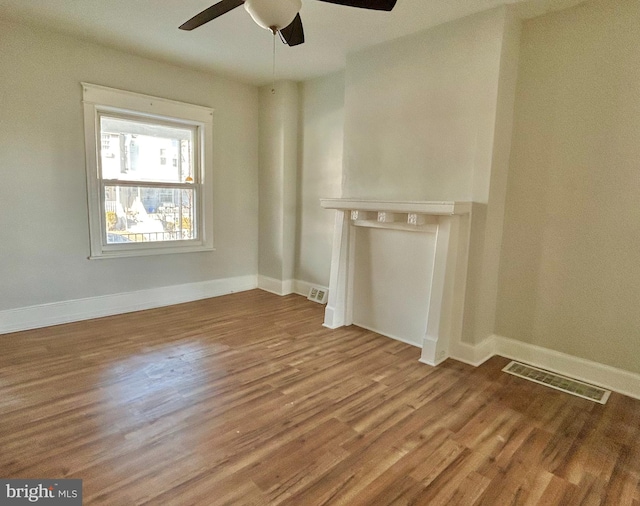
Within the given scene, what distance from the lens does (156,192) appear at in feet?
13.6

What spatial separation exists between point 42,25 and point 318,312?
3.61 m

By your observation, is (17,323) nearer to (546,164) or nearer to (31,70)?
(31,70)

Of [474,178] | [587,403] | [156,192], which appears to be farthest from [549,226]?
[156,192]

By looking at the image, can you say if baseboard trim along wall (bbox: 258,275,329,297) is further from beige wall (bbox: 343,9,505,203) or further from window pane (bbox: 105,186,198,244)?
beige wall (bbox: 343,9,505,203)

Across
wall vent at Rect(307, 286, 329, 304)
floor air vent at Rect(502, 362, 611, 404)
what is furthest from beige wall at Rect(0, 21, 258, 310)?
floor air vent at Rect(502, 362, 611, 404)

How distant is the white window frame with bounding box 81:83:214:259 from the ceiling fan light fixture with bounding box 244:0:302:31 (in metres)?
2.54

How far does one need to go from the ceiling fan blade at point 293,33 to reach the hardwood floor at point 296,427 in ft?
7.30

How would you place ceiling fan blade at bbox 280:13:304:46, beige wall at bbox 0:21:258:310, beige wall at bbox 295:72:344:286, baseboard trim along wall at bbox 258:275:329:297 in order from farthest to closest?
baseboard trim along wall at bbox 258:275:329:297 < beige wall at bbox 295:72:344:286 < beige wall at bbox 0:21:258:310 < ceiling fan blade at bbox 280:13:304:46

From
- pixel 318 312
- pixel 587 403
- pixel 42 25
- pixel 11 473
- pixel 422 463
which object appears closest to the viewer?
pixel 11 473

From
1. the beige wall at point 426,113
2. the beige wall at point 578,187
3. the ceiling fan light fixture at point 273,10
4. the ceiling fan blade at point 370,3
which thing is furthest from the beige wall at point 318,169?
the ceiling fan light fixture at point 273,10

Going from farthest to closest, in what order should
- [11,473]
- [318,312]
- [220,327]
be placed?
1. [318,312]
2. [220,327]
3. [11,473]

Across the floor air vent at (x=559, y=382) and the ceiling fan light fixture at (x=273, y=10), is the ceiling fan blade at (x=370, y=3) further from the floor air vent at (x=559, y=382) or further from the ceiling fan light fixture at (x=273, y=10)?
the floor air vent at (x=559, y=382)

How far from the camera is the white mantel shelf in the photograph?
2674mm

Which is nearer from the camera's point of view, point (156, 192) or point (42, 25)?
point (42, 25)
